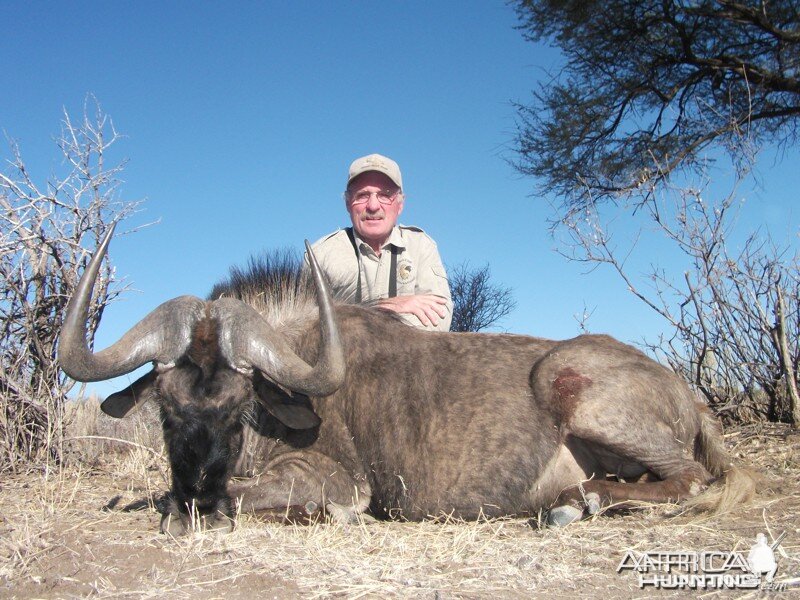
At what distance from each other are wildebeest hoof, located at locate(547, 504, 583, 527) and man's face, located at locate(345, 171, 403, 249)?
3.21m

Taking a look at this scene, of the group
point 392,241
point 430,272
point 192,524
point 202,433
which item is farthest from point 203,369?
point 430,272

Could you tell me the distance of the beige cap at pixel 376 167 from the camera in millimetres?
6594

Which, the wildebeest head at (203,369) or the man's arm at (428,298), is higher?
the man's arm at (428,298)

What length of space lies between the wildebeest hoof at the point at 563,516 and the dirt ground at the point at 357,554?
3.3 inches

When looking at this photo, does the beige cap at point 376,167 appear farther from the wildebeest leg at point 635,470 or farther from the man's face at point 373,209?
the wildebeest leg at point 635,470

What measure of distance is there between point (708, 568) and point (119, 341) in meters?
3.05

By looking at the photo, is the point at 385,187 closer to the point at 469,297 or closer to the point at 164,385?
the point at 164,385

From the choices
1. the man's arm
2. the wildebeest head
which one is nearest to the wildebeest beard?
the wildebeest head

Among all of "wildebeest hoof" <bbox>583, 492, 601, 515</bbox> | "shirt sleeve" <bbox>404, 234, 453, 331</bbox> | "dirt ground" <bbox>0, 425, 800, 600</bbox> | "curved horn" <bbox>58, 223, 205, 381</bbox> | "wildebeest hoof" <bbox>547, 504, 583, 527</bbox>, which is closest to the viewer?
"dirt ground" <bbox>0, 425, 800, 600</bbox>

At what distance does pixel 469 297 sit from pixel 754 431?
41.1 feet

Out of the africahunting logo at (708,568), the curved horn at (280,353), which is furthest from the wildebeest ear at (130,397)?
the africahunting logo at (708,568)

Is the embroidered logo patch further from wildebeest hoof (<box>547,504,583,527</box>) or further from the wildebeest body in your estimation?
wildebeest hoof (<box>547,504,583,527</box>)

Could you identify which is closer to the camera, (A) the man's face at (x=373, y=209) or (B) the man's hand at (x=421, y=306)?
(B) the man's hand at (x=421, y=306)

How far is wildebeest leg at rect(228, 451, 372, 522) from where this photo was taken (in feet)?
13.5
